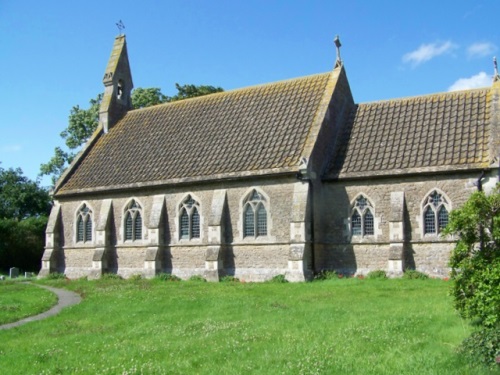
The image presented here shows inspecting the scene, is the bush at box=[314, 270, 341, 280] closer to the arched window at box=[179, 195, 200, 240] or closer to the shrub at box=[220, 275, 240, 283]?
the shrub at box=[220, 275, 240, 283]

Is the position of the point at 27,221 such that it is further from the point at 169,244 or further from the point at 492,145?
the point at 492,145

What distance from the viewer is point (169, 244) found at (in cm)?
3167

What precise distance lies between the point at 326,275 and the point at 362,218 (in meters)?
3.35

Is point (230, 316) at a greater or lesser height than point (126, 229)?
lesser

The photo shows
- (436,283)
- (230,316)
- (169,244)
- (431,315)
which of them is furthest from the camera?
(169,244)

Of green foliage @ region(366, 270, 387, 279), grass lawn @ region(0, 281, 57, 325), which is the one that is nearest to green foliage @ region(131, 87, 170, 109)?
grass lawn @ region(0, 281, 57, 325)

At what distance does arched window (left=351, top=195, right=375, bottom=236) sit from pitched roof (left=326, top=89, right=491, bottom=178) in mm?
1439

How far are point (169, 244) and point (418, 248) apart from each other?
1348 cm

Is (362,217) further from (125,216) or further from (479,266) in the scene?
(479,266)

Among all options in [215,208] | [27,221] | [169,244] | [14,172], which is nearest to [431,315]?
[215,208]

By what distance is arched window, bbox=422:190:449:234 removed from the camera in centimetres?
2628

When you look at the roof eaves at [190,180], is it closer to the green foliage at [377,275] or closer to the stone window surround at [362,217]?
the stone window surround at [362,217]

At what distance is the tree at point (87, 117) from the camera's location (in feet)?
176

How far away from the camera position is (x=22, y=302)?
22031 mm
